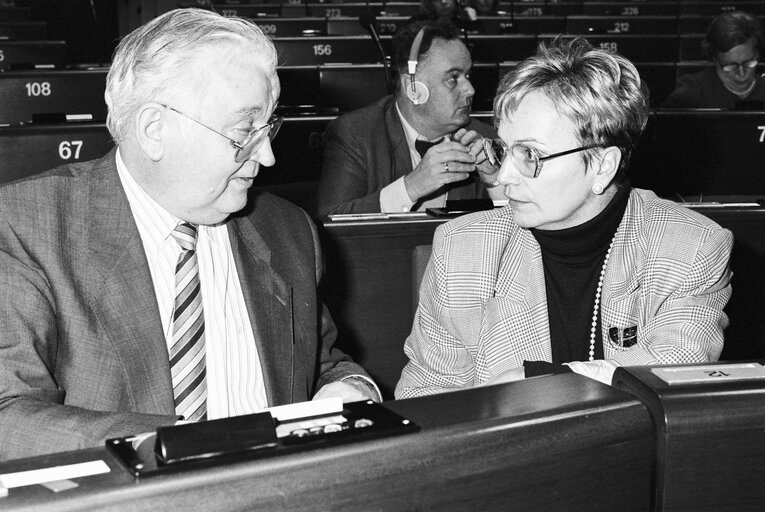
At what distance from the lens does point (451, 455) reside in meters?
0.74

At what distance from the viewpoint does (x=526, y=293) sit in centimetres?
171

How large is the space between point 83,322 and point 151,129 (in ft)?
1.05

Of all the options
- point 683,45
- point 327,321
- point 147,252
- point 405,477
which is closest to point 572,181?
point 327,321

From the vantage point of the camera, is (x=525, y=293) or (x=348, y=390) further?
→ (x=525, y=293)

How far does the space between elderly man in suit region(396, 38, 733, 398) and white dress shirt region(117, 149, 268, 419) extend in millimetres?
326

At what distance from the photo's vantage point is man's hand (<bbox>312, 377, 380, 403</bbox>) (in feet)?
5.10

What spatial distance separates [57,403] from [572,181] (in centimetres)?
96

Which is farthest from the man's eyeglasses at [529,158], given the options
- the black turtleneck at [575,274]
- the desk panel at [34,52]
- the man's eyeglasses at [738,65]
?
the desk panel at [34,52]

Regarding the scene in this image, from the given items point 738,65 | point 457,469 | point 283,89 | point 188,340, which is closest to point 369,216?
point 188,340

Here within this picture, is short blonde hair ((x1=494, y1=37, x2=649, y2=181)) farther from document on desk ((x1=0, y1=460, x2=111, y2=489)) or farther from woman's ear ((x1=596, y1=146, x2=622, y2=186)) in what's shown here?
document on desk ((x1=0, y1=460, x2=111, y2=489))

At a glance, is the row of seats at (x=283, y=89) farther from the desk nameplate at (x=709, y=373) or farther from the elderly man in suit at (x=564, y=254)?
the desk nameplate at (x=709, y=373)

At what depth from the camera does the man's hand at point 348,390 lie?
1555 millimetres

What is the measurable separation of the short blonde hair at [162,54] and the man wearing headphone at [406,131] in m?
1.52

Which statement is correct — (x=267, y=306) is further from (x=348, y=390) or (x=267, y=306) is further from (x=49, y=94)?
(x=49, y=94)
